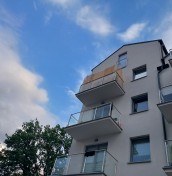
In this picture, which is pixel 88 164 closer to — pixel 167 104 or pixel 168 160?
pixel 168 160

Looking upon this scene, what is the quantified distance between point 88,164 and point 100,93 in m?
5.72

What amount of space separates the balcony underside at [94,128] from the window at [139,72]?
14.9 feet

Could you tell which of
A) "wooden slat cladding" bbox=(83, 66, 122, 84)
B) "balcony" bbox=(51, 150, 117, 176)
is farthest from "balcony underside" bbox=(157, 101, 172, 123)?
"wooden slat cladding" bbox=(83, 66, 122, 84)

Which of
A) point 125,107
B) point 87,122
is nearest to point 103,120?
point 87,122

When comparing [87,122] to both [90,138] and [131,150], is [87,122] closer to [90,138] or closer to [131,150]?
[90,138]

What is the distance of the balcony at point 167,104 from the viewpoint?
10.9 metres

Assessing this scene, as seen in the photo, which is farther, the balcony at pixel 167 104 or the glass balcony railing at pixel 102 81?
the glass balcony railing at pixel 102 81

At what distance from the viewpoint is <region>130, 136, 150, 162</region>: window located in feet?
36.2

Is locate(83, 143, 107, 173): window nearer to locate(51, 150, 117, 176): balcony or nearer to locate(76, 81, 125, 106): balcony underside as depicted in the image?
locate(51, 150, 117, 176): balcony

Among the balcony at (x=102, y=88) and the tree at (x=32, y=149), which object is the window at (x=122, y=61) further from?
the tree at (x=32, y=149)

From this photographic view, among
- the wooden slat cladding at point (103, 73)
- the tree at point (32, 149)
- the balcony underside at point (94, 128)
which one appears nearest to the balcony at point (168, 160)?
the balcony underside at point (94, 128)

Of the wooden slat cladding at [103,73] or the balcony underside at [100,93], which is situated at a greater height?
the wooden slat cladding at [103,73]

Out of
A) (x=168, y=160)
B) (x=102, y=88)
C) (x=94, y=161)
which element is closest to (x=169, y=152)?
(x=168, y=160)

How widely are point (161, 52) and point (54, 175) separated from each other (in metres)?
10.9
